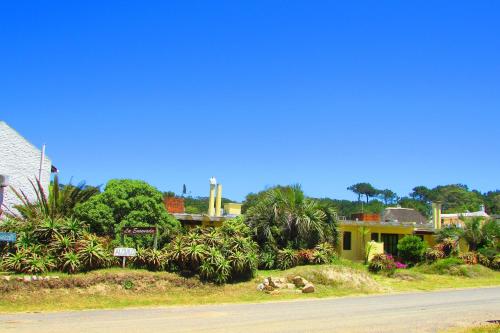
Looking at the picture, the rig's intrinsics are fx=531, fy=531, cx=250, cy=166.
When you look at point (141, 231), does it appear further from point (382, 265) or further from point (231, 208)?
point (231, 208)

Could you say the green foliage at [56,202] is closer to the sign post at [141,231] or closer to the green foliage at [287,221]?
the sign post at [141,231]

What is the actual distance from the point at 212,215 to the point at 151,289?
12627 millimetres

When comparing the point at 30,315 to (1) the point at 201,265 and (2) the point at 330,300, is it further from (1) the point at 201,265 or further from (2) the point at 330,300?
(2) the point at 330,300

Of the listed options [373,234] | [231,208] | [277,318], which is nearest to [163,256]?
[277,318]

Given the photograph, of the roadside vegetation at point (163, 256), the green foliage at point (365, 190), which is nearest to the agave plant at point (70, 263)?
the roadside vegetation at point (163, 256)

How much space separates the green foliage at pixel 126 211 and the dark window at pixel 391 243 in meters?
16.7

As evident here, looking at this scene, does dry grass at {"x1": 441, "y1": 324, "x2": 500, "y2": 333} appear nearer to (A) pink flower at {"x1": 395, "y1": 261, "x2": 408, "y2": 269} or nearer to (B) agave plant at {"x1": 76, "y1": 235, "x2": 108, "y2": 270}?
(B) agave plant at {"x1": 76, "y1": 235, "x2": 108, "y2": 270}

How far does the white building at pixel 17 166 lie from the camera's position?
23375 mm

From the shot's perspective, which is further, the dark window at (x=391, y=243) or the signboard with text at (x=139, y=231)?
the dark window at (x=391, y=243)

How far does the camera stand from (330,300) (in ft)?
57.9

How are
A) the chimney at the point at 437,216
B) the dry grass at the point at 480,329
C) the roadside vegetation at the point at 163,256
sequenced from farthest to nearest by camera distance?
1. the chimney at the point at 437,216
2. the roadside vegetation at the point at 163,256
3. the dry grass at the point at 480,329

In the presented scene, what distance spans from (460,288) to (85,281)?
15863mm

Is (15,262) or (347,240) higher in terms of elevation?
(347,240)

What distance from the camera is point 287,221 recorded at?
23.1 metres
